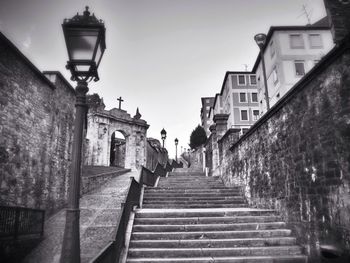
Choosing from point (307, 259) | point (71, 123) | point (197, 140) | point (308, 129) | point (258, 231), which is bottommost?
point (307, 259)

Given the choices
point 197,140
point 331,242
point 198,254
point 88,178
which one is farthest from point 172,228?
point 197,140

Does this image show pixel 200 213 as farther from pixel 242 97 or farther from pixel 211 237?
pixel 242 97

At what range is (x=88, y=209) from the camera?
10023 mm

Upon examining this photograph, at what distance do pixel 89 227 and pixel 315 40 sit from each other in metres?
30.4

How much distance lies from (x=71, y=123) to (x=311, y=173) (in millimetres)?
10341

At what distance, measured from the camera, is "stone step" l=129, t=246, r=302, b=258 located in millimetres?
5938

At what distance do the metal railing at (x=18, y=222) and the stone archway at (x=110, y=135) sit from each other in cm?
1702

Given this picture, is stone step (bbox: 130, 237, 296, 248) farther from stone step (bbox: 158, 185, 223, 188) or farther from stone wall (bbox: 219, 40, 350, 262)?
stone step (bbox: 158, 185, 223, 188)

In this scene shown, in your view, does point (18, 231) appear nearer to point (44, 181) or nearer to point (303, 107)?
point (44, 181)

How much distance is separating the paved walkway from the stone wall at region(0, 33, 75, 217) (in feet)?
3.58

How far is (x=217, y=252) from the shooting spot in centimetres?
600

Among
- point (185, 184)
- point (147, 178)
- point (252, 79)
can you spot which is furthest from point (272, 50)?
point (147, 178)

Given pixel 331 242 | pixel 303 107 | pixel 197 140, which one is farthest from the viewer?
pixel 197 140

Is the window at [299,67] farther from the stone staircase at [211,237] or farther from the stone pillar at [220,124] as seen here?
the stone staircase at [211,237]
